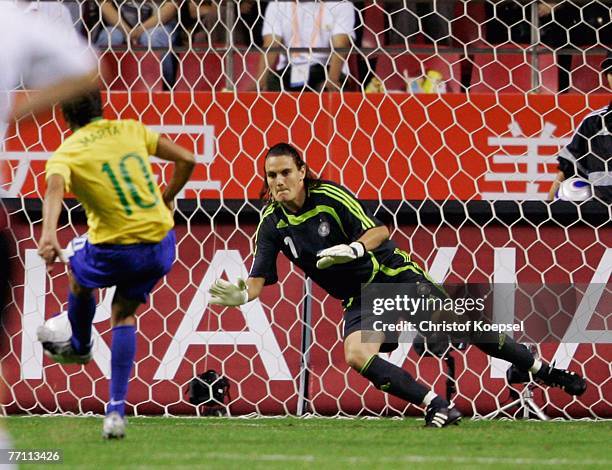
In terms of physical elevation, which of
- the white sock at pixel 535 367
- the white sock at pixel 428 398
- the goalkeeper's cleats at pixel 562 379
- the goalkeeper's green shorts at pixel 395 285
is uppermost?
the goalkeeper's green shorts at pixel 395 285

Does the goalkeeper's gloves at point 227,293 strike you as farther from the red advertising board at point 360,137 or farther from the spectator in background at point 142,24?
the spectator in background at point 142,24

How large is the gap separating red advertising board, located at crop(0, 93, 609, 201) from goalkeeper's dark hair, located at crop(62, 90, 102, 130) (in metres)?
2.81

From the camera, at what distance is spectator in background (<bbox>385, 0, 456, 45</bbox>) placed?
1009cm

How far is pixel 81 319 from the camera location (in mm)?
6488

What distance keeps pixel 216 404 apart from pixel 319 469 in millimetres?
3069

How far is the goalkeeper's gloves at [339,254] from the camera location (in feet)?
22.5

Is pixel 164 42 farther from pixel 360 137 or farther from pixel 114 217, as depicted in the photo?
pixel 114 217

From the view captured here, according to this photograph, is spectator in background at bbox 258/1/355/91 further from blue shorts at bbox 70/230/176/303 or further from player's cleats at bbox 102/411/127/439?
player's cleats at bbox 102/411/127/439

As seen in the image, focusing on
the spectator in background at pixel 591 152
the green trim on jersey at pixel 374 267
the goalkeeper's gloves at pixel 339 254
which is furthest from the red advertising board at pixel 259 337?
the goalkeeper's gloves at pixel 339 254

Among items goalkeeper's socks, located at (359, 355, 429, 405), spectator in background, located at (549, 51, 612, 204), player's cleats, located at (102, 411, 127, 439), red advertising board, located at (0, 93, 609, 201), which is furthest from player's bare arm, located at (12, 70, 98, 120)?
spectator in background, located at (549, 51, 612, 204)

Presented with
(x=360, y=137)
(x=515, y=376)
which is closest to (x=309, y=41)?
(x=360, y=137)

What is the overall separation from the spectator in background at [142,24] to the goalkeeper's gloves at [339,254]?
3062 millimetres

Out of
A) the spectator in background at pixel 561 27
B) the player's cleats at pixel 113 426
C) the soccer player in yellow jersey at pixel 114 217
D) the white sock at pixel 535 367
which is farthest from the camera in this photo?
the spectator in background at pixel 561 27

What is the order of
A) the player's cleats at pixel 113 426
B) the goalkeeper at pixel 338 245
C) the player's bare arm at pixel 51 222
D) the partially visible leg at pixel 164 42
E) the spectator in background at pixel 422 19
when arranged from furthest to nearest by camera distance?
the spectator in background at pixel 422 19 < the partially visible leg at pixel 164 42 < the goalkeeper at pixel 338 245 < the player's cleats at pixel 113 426 < the player's bare arm at pixel 51 222
